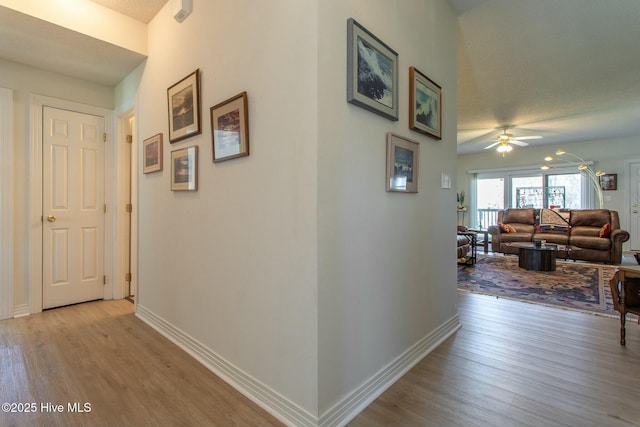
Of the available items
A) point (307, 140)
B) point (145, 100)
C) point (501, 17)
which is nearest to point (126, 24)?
point (145, 100)

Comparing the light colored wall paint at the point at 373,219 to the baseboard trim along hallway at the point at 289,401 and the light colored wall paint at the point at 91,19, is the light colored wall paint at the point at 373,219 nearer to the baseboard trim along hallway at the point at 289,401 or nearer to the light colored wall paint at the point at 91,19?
the baseboard trim along hallway at the point at 289,401

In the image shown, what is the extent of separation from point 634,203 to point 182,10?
8.97 m

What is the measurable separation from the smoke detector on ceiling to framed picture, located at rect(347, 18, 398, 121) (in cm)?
137

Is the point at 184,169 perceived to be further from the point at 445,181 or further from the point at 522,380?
the point at 522,380

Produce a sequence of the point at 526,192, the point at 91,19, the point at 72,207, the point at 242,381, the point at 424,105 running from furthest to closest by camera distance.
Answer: the point at 526,192 → the point at 72,207 → the point at 91,19 → the point at 424,105 → the point at 242,381

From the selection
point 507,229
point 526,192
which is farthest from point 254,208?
point 526,192

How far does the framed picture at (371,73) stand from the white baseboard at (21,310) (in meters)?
→ 3.56

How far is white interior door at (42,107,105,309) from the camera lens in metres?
3.02

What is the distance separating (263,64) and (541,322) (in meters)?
3.03

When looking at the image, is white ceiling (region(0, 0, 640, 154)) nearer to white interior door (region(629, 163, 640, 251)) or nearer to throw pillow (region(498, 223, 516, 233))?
throw pillow (region(498, 223, 516, 233))

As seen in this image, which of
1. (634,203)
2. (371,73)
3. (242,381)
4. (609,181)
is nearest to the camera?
(371,73)

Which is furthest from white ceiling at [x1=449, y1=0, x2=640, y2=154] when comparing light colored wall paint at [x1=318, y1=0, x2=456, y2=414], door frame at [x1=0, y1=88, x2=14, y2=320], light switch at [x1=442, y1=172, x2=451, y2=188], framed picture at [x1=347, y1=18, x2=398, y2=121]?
door frame at [x1=0, y1=88, x2=14, y2=320]

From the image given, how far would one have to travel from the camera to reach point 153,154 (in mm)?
2645

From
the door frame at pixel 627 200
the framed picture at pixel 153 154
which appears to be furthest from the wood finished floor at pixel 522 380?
the door frame at pixel 627 200
